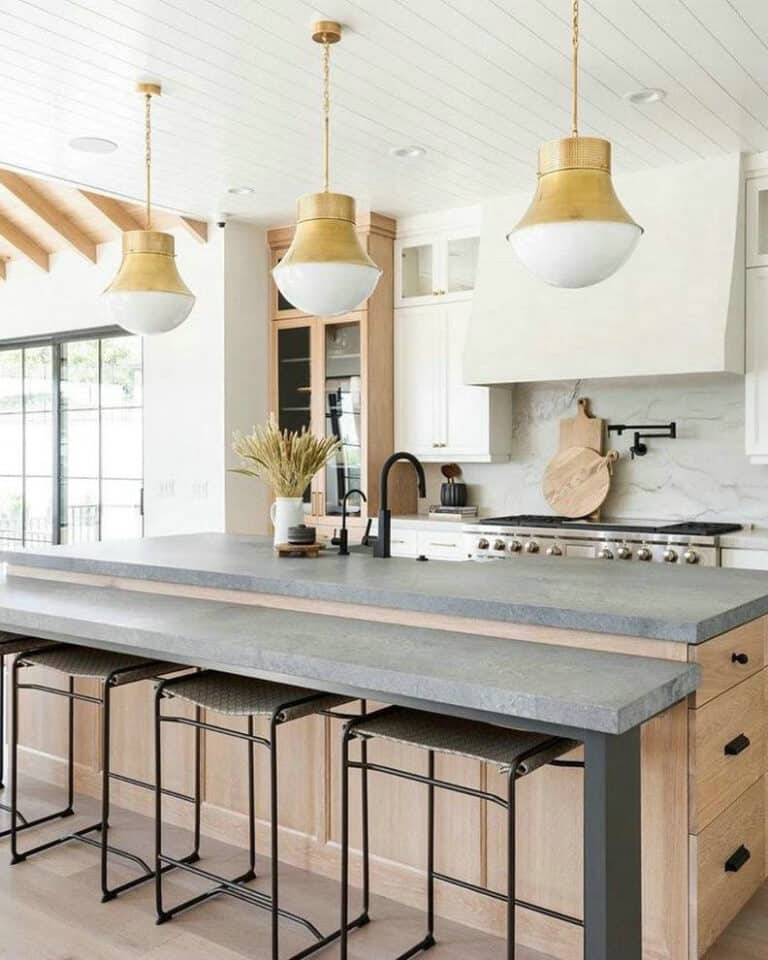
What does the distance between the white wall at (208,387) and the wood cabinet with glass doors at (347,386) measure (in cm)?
18

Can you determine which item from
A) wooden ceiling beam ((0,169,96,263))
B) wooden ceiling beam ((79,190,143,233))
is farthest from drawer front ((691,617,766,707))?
wooden ceiling beam ((0,169,96,263))

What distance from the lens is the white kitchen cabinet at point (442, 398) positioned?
18.0 feet

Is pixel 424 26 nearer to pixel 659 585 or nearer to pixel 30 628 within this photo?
pixel 659 585

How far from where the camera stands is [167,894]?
2867 mm

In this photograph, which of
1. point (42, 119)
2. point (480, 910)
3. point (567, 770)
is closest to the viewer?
point (567, 770)

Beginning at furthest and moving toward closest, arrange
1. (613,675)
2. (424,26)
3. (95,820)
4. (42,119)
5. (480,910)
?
(42,119) < (95,820) < (424,26) < (480,910) < (613,675)

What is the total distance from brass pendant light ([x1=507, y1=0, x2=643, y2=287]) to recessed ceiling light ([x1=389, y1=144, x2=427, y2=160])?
2.14 meters

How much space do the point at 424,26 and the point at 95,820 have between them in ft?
9.84

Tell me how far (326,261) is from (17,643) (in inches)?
67.6

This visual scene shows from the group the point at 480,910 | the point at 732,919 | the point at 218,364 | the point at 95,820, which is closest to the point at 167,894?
the point at 95,820

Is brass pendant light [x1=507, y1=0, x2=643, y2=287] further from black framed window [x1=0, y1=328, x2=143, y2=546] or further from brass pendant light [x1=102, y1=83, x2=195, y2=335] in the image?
black framed window [x1=0, y1=328, x2=143, y2=546]

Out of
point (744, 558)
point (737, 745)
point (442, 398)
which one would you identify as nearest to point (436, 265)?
point (442, 398)

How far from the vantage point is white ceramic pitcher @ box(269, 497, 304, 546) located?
3510 mm

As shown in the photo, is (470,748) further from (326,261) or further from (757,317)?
(757,317)
